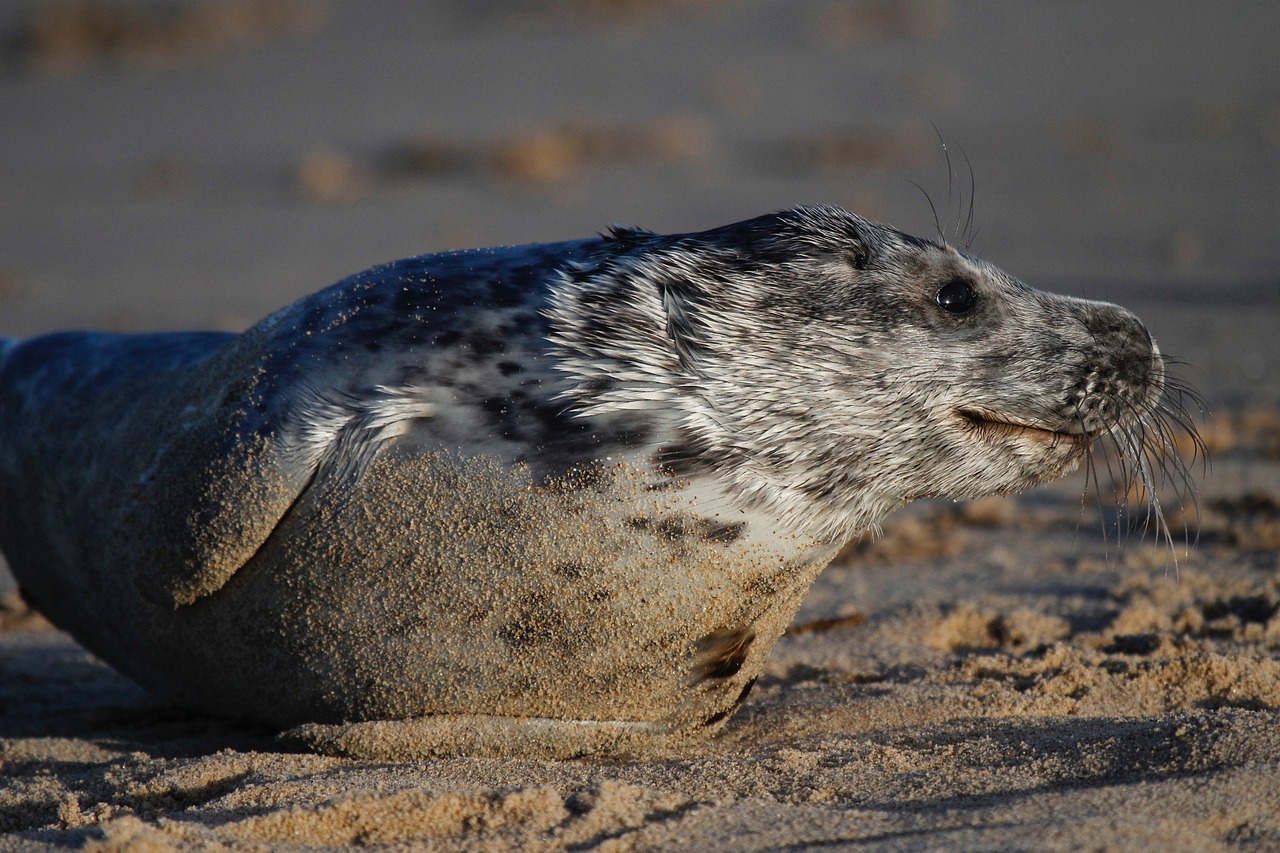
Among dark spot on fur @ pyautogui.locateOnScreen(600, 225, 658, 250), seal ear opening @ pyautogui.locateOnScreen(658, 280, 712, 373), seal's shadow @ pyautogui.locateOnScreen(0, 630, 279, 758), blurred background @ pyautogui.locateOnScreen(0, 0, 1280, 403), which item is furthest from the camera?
blurred background @ pyautogui.locateOnScreen(0, 0, 1280, 403)

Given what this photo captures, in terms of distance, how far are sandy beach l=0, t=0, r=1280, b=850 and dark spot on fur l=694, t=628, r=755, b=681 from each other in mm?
181

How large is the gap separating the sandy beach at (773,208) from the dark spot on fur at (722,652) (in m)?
0.18

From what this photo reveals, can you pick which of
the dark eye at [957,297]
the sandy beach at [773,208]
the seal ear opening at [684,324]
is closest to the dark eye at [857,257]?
the dark eye at [957,297]

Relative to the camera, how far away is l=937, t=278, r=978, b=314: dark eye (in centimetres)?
348

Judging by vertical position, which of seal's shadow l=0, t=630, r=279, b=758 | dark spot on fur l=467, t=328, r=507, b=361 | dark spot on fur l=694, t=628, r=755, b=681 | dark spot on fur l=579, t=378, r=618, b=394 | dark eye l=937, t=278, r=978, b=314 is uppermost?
dark eye l=937, t=278, r=978, b=314

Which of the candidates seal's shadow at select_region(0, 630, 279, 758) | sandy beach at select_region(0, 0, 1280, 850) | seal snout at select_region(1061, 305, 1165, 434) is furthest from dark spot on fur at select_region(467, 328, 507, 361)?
seal snout at select_region(1061, 305, 1165, 434)

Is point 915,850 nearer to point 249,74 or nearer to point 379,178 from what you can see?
point 379,178

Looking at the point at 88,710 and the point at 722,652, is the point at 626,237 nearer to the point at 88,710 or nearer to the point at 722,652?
the point at 722,652

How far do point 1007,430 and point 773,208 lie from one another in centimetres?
852

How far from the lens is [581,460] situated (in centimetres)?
322

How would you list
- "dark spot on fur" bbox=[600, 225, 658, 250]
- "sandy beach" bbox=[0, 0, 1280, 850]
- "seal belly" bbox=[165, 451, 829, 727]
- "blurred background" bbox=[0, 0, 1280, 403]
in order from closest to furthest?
1. "sandy beach" bbox=[0, 0, 1280, 850]
2. "seal belly" bbox=[165, 451, 829, 727]
3. "dark spot on fur" bbox=[600, 225, 658, 250]
4. "blurred background" bbox=[0, 0, 1280, 403]

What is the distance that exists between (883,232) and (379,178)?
1057 cm

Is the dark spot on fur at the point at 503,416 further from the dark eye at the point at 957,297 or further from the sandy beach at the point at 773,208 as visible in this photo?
the dark eye at the point at 957,297

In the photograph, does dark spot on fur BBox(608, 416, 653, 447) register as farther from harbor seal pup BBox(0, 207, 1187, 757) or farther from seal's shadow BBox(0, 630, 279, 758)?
seal's shadow BBox(0, 630, 279, 758)
